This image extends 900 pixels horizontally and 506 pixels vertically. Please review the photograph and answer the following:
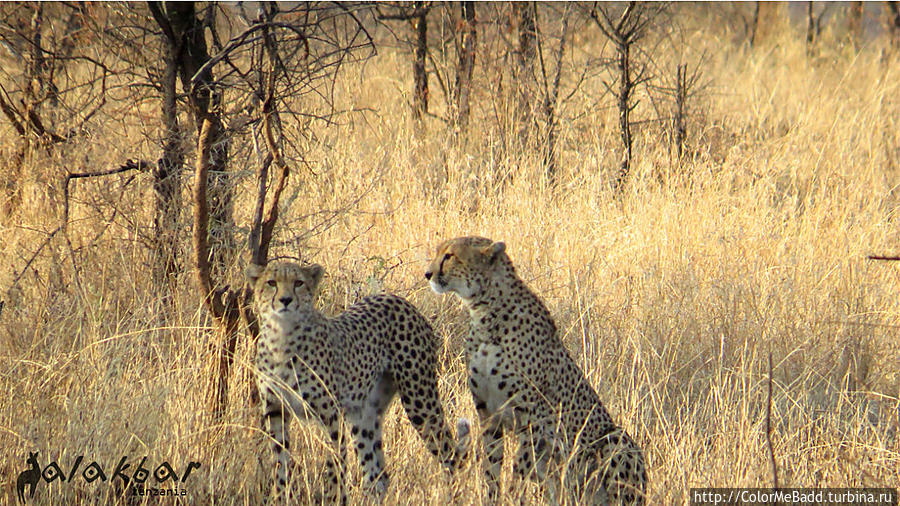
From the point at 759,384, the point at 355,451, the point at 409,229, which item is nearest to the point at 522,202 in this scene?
the point at 409,229

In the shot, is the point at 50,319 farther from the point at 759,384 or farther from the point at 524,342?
the point at 759,384

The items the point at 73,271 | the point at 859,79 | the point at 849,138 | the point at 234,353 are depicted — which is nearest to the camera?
the point at 234,353

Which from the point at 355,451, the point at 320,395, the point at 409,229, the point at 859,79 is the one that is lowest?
the point at 355,451

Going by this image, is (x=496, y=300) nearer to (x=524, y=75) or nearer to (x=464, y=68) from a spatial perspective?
(x=524, y=75)

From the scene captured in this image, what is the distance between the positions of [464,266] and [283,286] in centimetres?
53

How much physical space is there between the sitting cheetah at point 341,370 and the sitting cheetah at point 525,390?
0.14 m

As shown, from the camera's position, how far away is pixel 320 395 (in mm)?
2771

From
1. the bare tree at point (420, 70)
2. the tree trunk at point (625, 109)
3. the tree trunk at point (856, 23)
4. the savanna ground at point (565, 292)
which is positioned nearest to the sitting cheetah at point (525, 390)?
Answer: the savanna ground at point (565, 292)

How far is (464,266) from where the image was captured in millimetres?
2916

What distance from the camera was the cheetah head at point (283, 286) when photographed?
2.71 metres

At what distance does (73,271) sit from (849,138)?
5395 mm

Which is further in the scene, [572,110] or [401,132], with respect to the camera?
[572,110]

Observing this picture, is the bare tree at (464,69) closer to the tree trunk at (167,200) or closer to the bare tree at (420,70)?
the bare tree at (420,70)

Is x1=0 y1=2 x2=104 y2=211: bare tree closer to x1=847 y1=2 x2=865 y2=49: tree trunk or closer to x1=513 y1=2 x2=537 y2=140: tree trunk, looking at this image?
x1=513 y1=2 x2=537 y2=140: tree trunk
